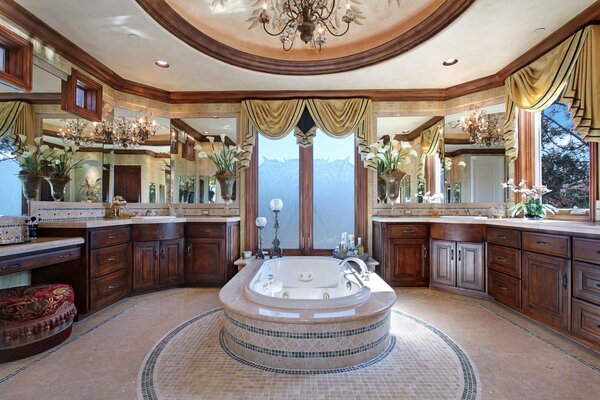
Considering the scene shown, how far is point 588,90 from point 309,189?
2966 millimetres

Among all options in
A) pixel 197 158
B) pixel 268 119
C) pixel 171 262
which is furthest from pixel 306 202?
pixel 171 262

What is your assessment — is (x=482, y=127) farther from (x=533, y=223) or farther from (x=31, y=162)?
(x=31, y=162)

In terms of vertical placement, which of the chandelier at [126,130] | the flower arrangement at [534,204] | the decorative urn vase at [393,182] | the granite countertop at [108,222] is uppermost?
the chandelier at [126,130]

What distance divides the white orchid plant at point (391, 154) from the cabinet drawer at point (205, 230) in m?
2.20

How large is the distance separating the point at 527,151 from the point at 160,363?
4.24 metres

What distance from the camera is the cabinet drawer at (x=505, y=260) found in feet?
9.14

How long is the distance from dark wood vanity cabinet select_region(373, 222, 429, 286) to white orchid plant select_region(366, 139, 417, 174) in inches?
35.4

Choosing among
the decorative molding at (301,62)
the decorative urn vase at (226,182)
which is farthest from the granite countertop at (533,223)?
the decorative urn vase at (226,182)

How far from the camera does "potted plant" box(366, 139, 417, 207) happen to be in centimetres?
404

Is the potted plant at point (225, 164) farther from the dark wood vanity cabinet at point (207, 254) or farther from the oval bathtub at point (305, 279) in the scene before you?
the oval bathtub at point (305, 279)

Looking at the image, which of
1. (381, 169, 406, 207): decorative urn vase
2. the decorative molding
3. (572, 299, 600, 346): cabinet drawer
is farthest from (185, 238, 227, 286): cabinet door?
(572, 299, 600, 346): cabinet drawer

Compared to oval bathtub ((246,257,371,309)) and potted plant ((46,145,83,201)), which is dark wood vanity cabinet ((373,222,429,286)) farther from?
potted plant ((46,145,83,201))

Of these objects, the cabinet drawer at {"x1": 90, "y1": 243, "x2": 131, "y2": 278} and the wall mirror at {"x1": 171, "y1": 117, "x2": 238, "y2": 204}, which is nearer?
the cabinet drawer at {"x1": 90, "y1": 243, "x2": 131, "y2": 278}

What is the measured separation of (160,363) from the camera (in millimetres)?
1978
